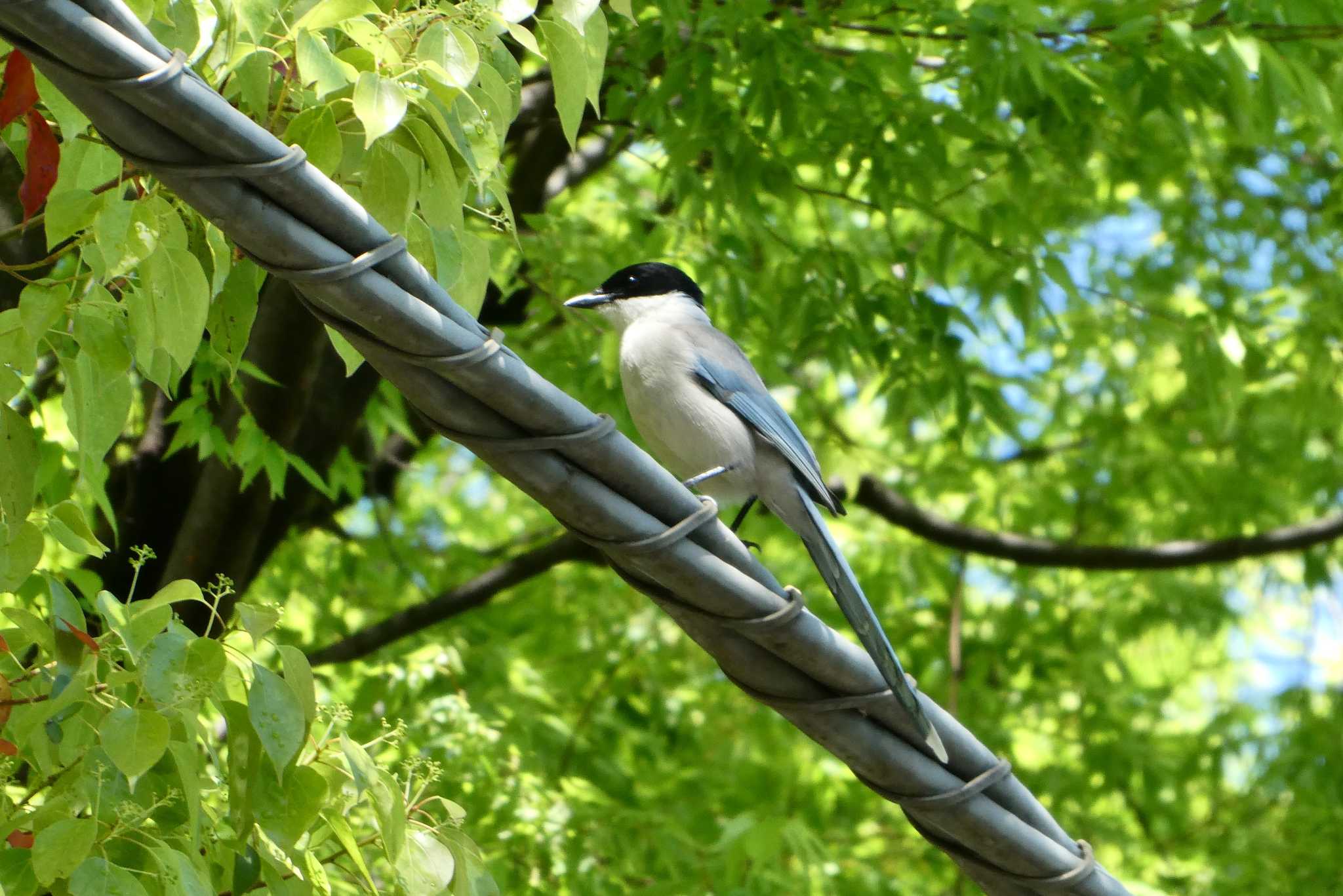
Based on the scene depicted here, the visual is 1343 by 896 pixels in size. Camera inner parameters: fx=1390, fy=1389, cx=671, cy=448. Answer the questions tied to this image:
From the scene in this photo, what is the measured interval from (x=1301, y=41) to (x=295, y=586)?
184 inches

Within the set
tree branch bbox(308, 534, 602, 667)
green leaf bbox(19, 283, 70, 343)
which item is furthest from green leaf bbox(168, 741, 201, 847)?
tree branch bbox(308, 534, 602, 667)

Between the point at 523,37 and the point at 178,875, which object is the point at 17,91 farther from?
the point at 178,875

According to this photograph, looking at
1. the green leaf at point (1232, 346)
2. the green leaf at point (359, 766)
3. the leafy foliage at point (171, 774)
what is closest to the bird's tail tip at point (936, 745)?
the leafy foliage at point (171, 774)

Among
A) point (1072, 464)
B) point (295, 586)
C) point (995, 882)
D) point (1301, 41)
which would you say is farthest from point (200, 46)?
point (1072, 464)

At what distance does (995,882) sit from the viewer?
2.41 m

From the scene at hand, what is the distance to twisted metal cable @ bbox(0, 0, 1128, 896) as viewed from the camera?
1.62 m

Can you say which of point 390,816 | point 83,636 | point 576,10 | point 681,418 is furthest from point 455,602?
point 576,10

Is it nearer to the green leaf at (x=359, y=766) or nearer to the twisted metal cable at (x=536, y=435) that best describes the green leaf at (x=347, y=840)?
the green leaf at (x=359, y=766)

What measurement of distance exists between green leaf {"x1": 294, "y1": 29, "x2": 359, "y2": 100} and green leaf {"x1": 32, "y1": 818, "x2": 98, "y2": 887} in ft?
3.43

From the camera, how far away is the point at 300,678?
2.01 m

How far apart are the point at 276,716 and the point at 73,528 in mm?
611

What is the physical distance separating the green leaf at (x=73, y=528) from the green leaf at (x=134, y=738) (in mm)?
428

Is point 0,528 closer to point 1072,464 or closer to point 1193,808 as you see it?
point 1072,464

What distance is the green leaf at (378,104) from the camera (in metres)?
1.84
